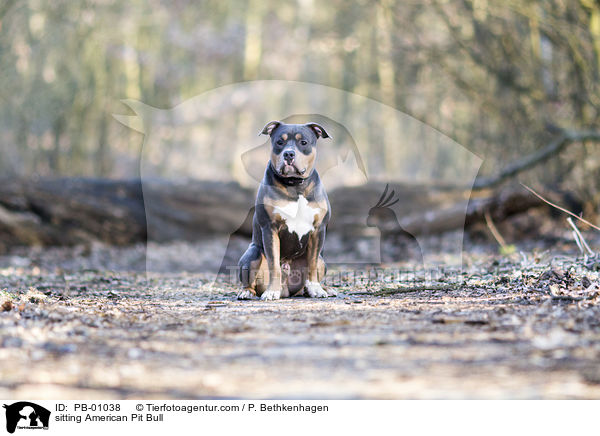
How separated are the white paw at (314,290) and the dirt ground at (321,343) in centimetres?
19

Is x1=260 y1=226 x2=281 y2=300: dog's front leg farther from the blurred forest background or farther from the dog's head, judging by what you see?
the blurred forest background

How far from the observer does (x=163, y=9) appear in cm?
2605

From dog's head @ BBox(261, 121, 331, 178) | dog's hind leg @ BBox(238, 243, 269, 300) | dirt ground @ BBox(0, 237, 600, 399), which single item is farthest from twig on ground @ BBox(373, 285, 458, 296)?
dog's head @ BBox(261, 121, 331, 178)

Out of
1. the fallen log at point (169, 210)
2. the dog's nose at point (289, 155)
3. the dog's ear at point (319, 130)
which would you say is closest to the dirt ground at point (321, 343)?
the dog's nose at point (289, 155)

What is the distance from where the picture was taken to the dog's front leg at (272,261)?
5.51 metres

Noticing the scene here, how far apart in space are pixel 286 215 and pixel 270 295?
2.55ft

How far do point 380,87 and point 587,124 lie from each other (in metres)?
8.71

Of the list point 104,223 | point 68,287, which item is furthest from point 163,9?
point 68,287

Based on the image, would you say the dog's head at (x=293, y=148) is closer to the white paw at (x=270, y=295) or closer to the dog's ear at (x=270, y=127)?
the dog's ear at (x=270, y=127)

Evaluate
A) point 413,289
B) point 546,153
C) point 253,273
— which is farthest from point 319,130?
point 546,153

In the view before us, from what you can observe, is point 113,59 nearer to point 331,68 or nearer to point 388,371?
point 331,68

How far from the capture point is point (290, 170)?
534 centimetres

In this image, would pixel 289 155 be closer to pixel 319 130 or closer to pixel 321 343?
pixel 319 130
